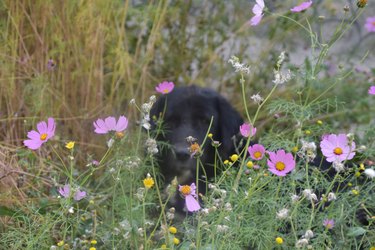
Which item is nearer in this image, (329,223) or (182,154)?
(329,223)

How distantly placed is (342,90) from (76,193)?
9.93 ft

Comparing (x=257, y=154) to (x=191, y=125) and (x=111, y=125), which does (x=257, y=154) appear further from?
(x=191, y=125)

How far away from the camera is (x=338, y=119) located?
5.14 meters

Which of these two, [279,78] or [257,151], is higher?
[279,78]

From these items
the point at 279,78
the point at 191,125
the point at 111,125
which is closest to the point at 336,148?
the point at 279,78

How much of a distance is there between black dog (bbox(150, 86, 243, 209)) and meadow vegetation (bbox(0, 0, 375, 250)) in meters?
0.07

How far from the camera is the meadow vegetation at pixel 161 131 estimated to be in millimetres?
2559

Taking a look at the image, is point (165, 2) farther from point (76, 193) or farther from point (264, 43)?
point (76, 193)

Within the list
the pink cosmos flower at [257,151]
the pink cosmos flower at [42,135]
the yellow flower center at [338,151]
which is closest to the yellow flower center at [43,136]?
the pink cosmos flower at [42,135]

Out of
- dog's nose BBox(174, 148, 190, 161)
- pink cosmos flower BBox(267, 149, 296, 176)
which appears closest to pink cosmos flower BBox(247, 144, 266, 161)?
pink cosmos flower BBox(267, 149, 296, 176)

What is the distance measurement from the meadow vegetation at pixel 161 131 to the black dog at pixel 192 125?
0.24 feet

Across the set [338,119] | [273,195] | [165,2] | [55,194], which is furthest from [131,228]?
[338,119]

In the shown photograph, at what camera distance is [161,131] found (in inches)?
142

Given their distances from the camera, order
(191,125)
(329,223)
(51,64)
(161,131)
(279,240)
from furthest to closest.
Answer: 1. (51,64)
2. (191,125)
3. (161,131)
4. (329,223)
5. (279,240)
